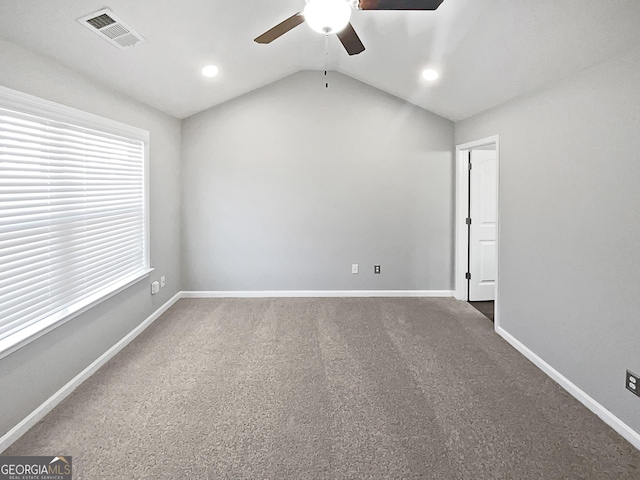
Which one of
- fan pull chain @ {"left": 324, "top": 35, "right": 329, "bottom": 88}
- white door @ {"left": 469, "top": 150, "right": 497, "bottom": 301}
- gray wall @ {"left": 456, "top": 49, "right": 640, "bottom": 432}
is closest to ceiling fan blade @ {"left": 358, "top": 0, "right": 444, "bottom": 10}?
gray wall @ {"left": 456, "top": 49, "right": 640, "bottom": 432}

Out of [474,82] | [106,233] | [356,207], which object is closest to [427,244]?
[356,207]

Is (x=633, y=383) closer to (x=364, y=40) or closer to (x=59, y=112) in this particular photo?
Result: (x=364, y=40)

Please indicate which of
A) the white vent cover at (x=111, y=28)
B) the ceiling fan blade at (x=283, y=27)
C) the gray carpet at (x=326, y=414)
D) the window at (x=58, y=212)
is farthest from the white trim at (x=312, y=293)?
the ceiling fan blade at (x=283, y=27)

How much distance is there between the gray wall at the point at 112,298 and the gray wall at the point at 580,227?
3.42 m

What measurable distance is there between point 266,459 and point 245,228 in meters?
3.20

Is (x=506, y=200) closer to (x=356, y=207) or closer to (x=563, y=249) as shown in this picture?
(x=563, y=249)

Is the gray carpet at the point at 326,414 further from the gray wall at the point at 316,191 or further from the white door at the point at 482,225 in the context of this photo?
the gray wall at the point at 316,191

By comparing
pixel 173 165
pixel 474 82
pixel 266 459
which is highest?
pixel 474 82

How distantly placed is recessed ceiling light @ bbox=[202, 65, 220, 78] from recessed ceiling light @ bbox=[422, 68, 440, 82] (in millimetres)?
2005

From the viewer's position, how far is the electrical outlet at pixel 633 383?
2045 mm

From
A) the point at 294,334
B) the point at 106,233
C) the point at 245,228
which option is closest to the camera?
the point at 106,233

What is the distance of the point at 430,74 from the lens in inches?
143

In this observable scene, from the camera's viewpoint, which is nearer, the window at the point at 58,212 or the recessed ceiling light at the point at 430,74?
the window at the point at 58,212

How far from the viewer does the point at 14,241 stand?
2.14 meters
